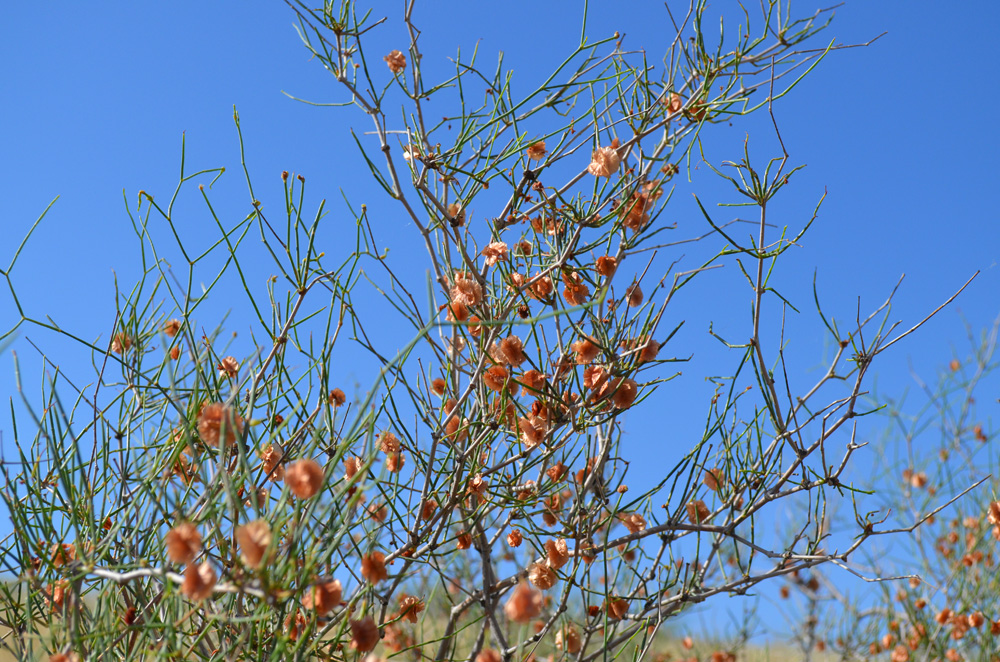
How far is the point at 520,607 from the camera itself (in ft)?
3.04

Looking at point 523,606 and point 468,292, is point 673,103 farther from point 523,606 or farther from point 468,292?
point 523,606

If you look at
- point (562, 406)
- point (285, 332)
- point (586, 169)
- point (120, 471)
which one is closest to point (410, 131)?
point (586, 169)

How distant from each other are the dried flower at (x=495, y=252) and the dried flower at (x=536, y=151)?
28 centimetres

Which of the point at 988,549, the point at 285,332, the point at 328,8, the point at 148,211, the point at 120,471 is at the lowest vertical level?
the point at 988,549

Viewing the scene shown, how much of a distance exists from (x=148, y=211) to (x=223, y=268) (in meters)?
0.17

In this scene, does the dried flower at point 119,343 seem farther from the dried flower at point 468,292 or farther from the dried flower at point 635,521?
the dried flower at point 635,521

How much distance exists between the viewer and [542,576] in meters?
1.42

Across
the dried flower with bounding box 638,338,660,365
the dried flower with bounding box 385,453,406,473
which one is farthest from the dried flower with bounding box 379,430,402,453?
the dried flower with bounding box 638,338,660,365

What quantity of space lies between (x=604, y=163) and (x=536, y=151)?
0.23 metres

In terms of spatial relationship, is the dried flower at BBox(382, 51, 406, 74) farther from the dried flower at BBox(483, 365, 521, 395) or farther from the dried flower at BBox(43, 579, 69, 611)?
the dried flower at BBox(43, 579, 69, 611)

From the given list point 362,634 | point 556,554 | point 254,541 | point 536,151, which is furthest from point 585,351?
point 254,541

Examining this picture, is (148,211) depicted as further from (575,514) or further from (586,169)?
(575,514)

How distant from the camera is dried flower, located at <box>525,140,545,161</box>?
1.67 meters

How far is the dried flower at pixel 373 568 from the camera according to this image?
3.28 ft
